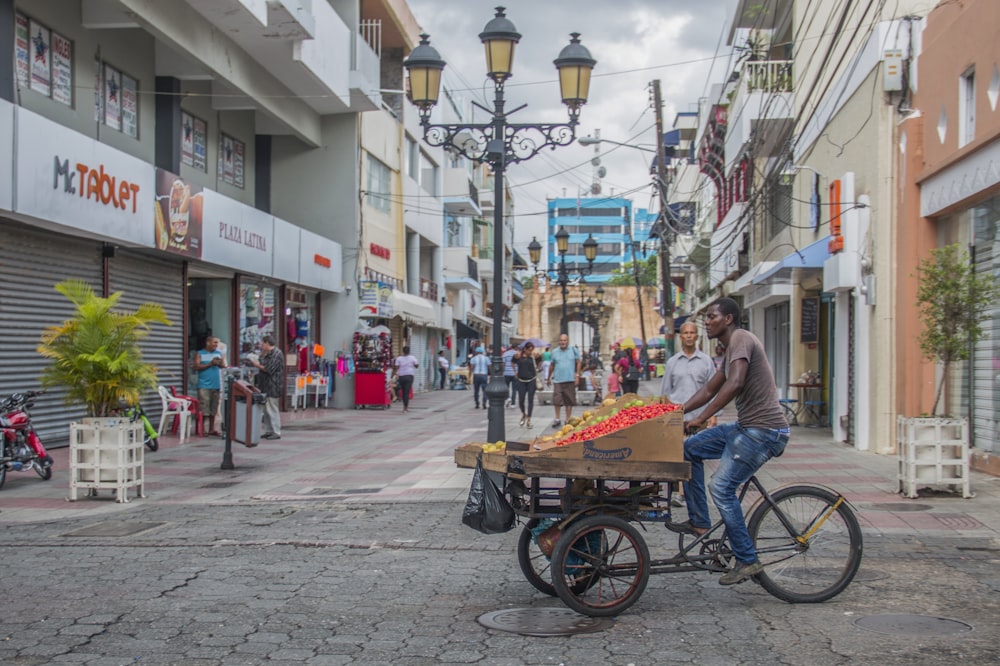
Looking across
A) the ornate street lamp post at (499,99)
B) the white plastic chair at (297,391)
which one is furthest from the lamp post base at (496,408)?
the white plastic chair at (297,391)

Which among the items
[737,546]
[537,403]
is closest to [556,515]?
[737,546]

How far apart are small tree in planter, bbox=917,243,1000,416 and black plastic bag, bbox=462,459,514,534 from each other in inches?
241

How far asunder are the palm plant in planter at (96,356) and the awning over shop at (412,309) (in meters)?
19.1

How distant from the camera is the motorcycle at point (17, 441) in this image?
11031 mm

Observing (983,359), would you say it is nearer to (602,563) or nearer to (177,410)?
(602,563)

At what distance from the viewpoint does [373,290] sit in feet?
92.5

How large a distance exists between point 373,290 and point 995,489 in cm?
1993

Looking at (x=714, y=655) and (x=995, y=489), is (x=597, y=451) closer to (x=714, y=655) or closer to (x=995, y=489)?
(x=714, y=655)

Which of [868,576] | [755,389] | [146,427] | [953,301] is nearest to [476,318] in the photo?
[146,427]

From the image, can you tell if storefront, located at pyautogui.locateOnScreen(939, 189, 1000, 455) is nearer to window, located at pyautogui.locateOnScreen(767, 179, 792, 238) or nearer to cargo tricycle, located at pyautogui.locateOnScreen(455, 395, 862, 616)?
cargo tricycle, located at pyautogui.locateOnScreen(455, 395, 862, 616)

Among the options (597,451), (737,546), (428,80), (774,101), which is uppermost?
(774,101)

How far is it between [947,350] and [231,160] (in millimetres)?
17852

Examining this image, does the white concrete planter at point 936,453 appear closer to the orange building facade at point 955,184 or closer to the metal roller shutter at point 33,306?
the orange building facade at point 955,184

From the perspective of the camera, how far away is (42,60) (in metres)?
15.0
